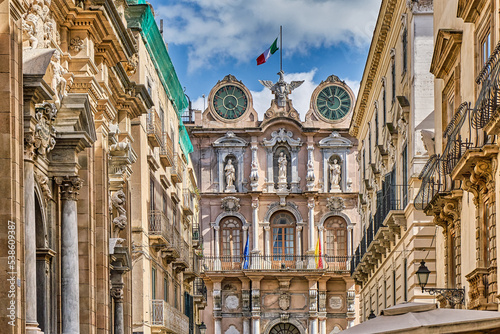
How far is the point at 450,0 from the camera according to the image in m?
23.9

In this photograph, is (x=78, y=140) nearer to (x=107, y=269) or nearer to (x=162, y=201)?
(x=107, y=269)

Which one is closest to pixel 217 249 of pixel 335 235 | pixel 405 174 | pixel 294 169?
pixel 294 169

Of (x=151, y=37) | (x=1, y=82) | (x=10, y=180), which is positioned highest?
(x=151, y=37)

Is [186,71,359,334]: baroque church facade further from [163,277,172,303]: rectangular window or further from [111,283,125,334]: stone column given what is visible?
[111,283,125,334]: stone column

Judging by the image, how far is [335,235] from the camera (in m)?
61.1

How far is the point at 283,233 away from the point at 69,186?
4172 centimetres

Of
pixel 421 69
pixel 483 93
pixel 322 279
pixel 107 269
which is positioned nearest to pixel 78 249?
pixel 107 269

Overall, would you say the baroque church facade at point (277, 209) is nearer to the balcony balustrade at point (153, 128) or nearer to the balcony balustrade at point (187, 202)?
the balcony balustrade at point (187, 202)

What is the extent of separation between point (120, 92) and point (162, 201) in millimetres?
12517

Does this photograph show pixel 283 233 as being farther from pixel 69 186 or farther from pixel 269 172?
pixel 69 186

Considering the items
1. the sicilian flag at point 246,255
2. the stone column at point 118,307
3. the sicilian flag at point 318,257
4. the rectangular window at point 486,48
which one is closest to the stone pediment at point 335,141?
the sicilian flag at point 318,257

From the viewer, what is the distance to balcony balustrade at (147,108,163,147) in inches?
1357

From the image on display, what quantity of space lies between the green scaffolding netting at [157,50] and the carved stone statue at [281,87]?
13.2 meters

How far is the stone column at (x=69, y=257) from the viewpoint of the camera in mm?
20234
